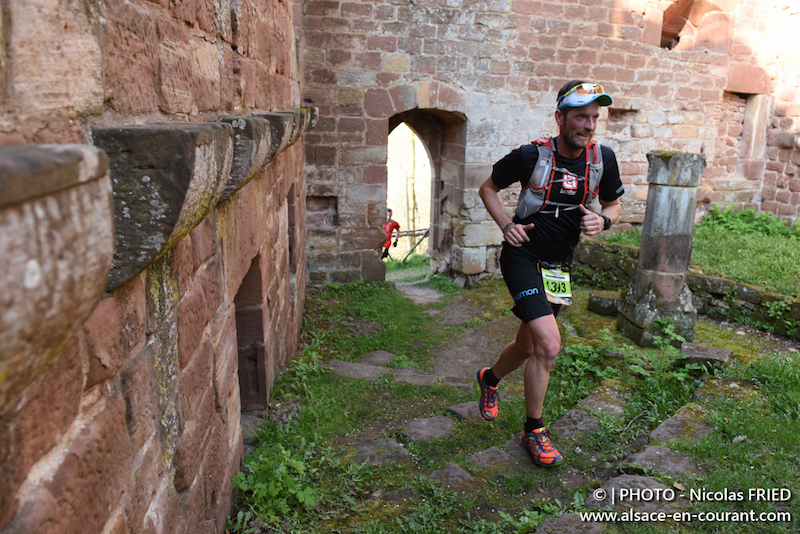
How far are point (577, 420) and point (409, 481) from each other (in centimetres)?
125

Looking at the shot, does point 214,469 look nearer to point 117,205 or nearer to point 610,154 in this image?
point 117,205

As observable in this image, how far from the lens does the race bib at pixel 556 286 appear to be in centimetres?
321

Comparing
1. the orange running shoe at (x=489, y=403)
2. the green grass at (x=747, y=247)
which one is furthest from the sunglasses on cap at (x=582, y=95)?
the green grass at (x=747, y=247)

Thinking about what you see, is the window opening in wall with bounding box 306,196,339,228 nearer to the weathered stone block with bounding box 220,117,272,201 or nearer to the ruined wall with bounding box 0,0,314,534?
the ruined wall with bounding box 0,0,314,534

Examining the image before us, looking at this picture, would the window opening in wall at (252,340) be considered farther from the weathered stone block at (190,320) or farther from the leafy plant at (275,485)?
the weathered stone block at (190,320)

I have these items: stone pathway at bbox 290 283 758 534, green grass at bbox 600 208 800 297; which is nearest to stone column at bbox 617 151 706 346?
stone pathway at bbox 290 283 758 534

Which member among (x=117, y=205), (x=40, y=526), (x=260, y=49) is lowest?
(x=40, y=526)

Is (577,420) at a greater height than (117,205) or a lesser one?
lesser

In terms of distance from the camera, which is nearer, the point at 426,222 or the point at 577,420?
the point at 577,420

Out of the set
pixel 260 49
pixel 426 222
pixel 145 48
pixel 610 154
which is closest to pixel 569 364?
pixel 610 154

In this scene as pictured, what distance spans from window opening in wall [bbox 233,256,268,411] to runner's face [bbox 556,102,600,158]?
1829 millimetres

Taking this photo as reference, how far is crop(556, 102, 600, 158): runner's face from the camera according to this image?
308 centimetres

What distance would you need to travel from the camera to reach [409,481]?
3016mm

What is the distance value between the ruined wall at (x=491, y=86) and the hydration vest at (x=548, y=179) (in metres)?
4.49
